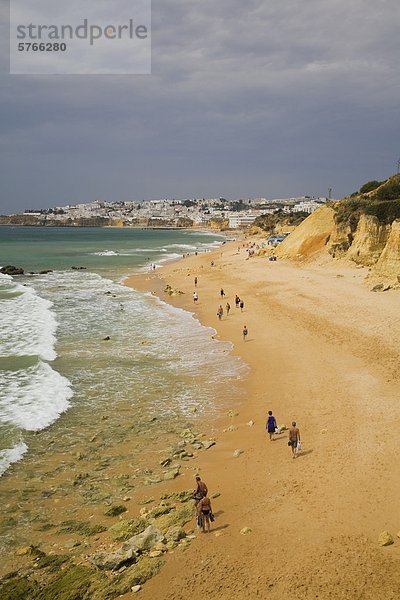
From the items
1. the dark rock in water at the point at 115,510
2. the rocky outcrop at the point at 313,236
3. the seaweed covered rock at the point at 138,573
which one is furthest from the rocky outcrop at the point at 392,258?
the seaweed covered rock at the point at 138,573

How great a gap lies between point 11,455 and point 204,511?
5.65 metres

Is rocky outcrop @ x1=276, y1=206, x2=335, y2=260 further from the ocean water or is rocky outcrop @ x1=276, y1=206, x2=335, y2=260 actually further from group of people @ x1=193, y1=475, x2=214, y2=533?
group of people @ x1=193, y1=475, x2=214, y2=533

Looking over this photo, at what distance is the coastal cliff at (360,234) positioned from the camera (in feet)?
100

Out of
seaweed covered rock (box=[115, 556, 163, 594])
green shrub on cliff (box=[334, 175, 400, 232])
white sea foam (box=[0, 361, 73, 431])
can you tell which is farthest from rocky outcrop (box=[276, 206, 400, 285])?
seaweed covered rock (box=[115, 556, 163, 594])

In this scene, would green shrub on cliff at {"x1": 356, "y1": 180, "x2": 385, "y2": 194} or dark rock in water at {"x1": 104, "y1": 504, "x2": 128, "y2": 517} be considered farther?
green shrub on cliff at {"x1": 356, "y1": 180, "x2": 385, "y2": 194}

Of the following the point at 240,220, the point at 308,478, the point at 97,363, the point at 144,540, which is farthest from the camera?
the point at 240,220

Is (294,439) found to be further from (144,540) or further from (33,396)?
(33,396)

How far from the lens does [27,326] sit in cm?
2459

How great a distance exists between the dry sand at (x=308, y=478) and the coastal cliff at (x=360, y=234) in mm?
9196

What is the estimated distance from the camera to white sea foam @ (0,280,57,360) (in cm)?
2025

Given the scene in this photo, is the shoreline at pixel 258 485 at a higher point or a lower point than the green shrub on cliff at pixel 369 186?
lower

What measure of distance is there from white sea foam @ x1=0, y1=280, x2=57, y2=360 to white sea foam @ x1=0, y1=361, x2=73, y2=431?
216 centimetres

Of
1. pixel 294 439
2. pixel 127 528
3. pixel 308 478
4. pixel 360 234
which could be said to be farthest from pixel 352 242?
pixel 127 528

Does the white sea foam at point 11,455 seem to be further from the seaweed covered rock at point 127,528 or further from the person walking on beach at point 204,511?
the person walking on beach at point 204,511
